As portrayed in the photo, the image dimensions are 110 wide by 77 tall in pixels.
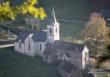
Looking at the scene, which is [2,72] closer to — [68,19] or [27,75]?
[27,75]

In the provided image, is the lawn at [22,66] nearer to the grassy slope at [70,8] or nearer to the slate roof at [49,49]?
the slate roof at [49,49]

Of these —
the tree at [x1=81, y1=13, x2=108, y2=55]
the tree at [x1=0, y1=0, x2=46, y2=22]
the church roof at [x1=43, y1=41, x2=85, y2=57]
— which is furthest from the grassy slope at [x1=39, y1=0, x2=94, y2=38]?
the tree at [x1=0, y1=0, x2=46, y2=22]

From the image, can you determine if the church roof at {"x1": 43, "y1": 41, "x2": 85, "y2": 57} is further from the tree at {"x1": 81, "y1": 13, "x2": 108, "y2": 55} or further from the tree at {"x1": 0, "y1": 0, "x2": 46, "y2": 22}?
the tree at {"x1": 0, "y1": 0, "x2": 46, "y2": 22}

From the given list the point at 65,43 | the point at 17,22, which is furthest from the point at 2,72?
the point at 17,22

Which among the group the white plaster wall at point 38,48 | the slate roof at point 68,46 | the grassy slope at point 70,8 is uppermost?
the grassy slope at point 70,8

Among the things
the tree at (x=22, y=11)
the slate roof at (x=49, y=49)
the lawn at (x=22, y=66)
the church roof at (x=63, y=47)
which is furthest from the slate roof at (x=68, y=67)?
the tree at (x=22, y=11)

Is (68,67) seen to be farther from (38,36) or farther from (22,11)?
(22,11)
